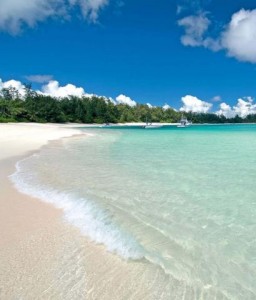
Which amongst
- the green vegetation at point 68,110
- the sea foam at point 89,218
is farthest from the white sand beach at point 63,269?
the green vegetation at point 68,110

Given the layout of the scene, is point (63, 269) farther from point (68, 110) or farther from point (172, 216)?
point (68, 110)

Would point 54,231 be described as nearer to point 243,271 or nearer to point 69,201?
point 69,201

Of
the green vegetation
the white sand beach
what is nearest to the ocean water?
the white sand beach

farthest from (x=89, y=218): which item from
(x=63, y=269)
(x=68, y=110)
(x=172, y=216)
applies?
(x=68, y=110)

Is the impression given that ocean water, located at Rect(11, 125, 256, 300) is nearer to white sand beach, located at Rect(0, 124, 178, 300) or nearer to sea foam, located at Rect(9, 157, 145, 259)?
sea foam, located at Rect(9, 157, 145, 259)

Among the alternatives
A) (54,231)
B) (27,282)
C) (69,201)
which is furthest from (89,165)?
(27,282)

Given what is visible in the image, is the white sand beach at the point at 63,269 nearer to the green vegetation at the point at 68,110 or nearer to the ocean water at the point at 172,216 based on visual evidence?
the ocean water at the point at 172,216

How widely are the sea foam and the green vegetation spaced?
6260 cm

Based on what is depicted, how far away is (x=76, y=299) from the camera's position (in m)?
2.76

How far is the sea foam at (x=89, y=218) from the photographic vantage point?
393 cm

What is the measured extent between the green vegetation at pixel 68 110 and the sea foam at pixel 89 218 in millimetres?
62598

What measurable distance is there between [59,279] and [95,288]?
1.38 feet

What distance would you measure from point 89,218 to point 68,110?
3743 inches

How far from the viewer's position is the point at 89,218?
16.6ft
